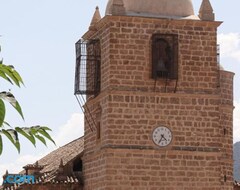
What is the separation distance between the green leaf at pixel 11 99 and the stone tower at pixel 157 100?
18.0m

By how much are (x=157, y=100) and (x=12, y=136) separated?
18652 mm

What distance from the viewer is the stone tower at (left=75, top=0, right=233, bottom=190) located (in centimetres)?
1998

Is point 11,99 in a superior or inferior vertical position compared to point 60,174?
inferior

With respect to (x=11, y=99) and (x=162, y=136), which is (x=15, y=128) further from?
(x=162, y=136)

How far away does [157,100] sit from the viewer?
2042cm

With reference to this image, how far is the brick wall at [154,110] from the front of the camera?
785 inches

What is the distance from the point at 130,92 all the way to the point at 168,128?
1.52 m

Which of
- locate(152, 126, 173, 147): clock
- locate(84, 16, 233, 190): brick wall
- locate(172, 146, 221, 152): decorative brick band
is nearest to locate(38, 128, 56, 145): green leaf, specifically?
locate(84, 16, 233, 190): brick wall

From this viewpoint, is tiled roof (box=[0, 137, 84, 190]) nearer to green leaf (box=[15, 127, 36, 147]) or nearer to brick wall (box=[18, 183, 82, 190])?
brick wall (box=[18, 183, 82, 190])

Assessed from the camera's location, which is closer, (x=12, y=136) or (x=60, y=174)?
(x=12, y=136)

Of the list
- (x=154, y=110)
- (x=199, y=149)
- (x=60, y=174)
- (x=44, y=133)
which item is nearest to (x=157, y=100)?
(x=154, y=110)

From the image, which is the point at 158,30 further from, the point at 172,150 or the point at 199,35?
the point at 172,150

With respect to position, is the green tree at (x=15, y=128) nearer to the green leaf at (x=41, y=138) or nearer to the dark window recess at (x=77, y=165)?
the green leaf at (x=41, y=138)

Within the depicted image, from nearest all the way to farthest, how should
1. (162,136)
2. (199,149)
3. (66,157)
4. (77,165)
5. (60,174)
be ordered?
(162,136) → (199,149) → (60,174) → (77,165) → (66,157)
